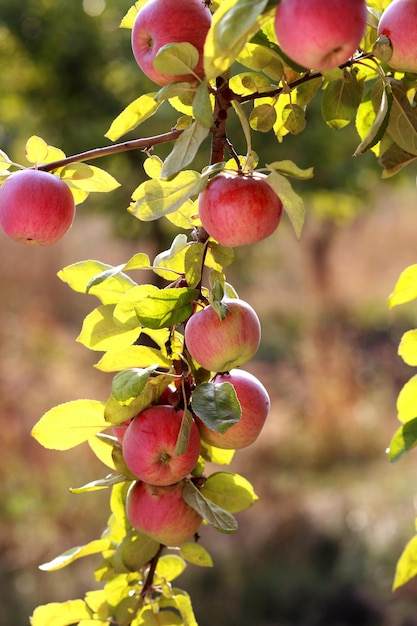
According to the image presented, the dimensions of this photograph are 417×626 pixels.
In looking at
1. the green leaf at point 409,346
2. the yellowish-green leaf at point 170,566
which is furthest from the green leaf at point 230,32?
the yellowish-green leaf at point 170,566

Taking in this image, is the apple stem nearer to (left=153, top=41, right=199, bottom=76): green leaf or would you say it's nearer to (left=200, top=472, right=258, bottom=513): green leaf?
(left=200, top=472, right=258, bottom=513): green leaf

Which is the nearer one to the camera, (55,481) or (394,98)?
(394,98)

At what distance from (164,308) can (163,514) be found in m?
0.13

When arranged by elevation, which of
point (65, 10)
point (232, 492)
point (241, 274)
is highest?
point (232, 492)

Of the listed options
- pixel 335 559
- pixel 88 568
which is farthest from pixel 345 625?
pixel 88 568

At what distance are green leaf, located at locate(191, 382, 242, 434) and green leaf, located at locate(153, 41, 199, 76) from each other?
0.51ft

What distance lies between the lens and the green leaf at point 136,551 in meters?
0.50

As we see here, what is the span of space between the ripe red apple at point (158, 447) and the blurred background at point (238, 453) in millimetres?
1780

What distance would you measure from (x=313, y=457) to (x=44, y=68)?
1801 mm

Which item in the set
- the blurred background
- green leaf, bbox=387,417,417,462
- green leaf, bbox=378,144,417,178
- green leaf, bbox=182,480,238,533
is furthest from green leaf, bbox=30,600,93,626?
the blurred background

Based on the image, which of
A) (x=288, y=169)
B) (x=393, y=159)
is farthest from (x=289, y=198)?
(x=393, y=159)

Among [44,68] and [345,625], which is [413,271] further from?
[44,68]

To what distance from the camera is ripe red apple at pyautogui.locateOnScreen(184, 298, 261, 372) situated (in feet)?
1.35

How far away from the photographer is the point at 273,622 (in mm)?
2127
